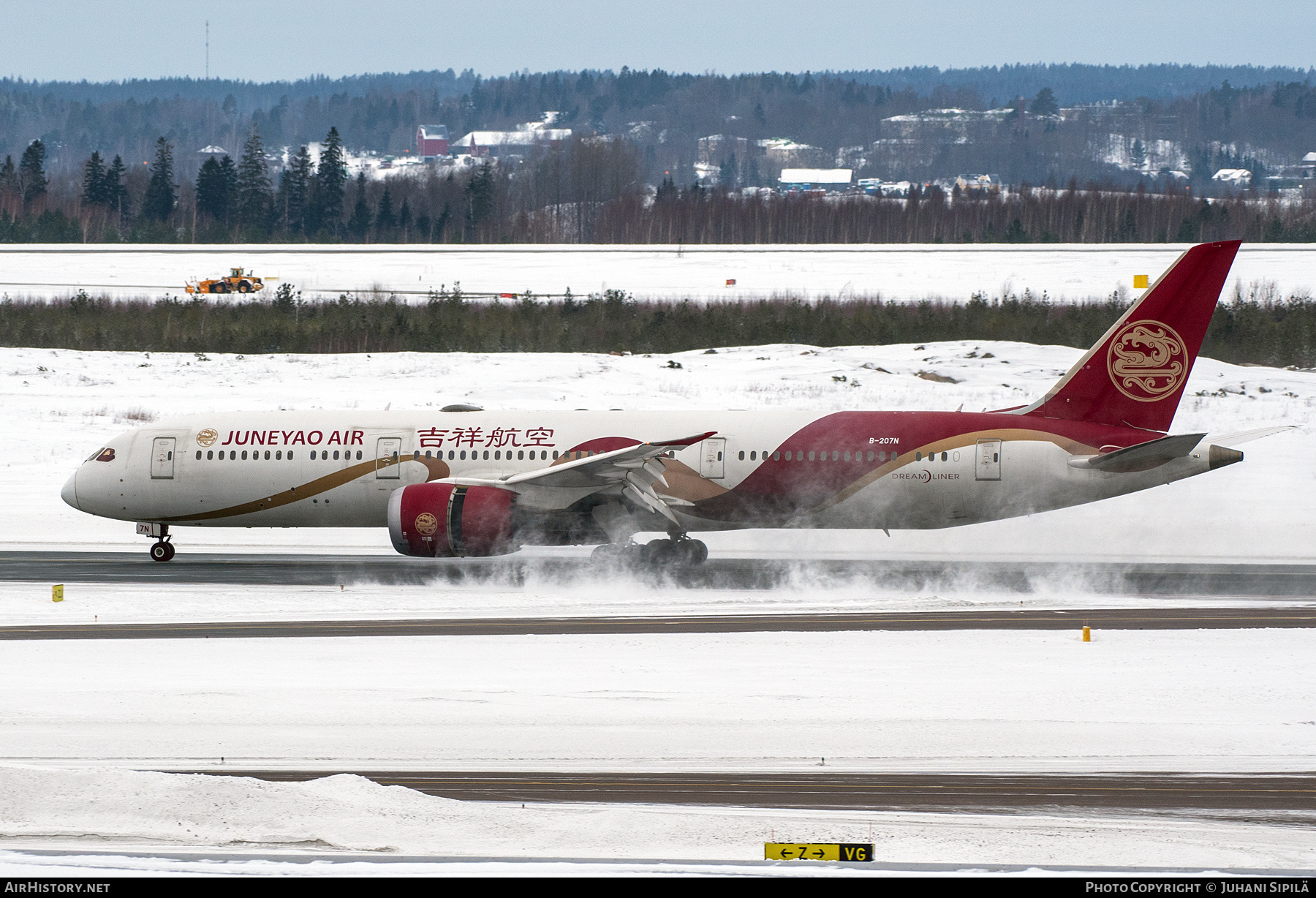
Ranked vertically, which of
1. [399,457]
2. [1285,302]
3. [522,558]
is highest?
[1285,302]

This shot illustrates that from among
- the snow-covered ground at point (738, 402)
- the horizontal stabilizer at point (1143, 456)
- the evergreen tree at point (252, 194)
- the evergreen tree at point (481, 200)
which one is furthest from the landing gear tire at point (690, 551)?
the evergreen tree at point (252, 194)

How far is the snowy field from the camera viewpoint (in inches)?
3167

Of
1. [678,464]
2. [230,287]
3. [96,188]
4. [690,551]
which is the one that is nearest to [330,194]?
[96,188]

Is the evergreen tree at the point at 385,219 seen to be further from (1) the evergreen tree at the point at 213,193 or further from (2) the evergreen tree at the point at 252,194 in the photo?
(1) the evergreen tree at the point at 213,193

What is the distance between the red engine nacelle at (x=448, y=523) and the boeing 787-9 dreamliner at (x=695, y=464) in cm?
3

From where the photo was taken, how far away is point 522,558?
3297 cm

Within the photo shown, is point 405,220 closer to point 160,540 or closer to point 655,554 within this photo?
point 160,540

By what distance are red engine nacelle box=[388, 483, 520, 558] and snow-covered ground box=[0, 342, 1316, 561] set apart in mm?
6024

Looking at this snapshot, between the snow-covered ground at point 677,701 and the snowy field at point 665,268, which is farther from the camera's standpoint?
the snowy field at point 665,268

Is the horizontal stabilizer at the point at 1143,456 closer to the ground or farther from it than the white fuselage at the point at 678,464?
farther from it

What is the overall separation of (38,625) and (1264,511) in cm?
2991

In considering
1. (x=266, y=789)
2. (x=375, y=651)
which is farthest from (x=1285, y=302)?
(x=266, y=789)

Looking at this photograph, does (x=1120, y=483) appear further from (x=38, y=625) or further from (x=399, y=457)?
(x=38, y=625)

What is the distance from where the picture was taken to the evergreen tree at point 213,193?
151375 mm
